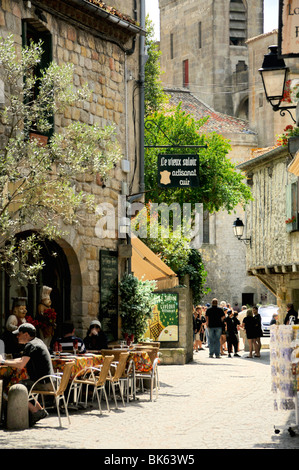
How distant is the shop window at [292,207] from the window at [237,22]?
1408 inches

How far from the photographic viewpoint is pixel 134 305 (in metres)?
16.9

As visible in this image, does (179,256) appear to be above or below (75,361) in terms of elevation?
above

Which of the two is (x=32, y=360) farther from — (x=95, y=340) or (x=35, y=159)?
(x=95, y=340)

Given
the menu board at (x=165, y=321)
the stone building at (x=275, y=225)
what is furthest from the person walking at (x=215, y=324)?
the stone building at (x=275, y=225)

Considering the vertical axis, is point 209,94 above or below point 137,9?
above

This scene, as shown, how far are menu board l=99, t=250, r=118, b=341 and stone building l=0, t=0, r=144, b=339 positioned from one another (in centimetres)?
2

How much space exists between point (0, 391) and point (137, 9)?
1115 cm

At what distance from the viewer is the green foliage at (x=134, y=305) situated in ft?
55.5

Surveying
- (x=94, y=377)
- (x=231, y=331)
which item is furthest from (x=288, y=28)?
(x=231, y=331)

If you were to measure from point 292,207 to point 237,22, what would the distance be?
37.5 m

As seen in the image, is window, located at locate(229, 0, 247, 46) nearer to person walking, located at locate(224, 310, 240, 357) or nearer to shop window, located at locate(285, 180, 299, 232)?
shop window, located at locate(285, 180, 299, 232)
